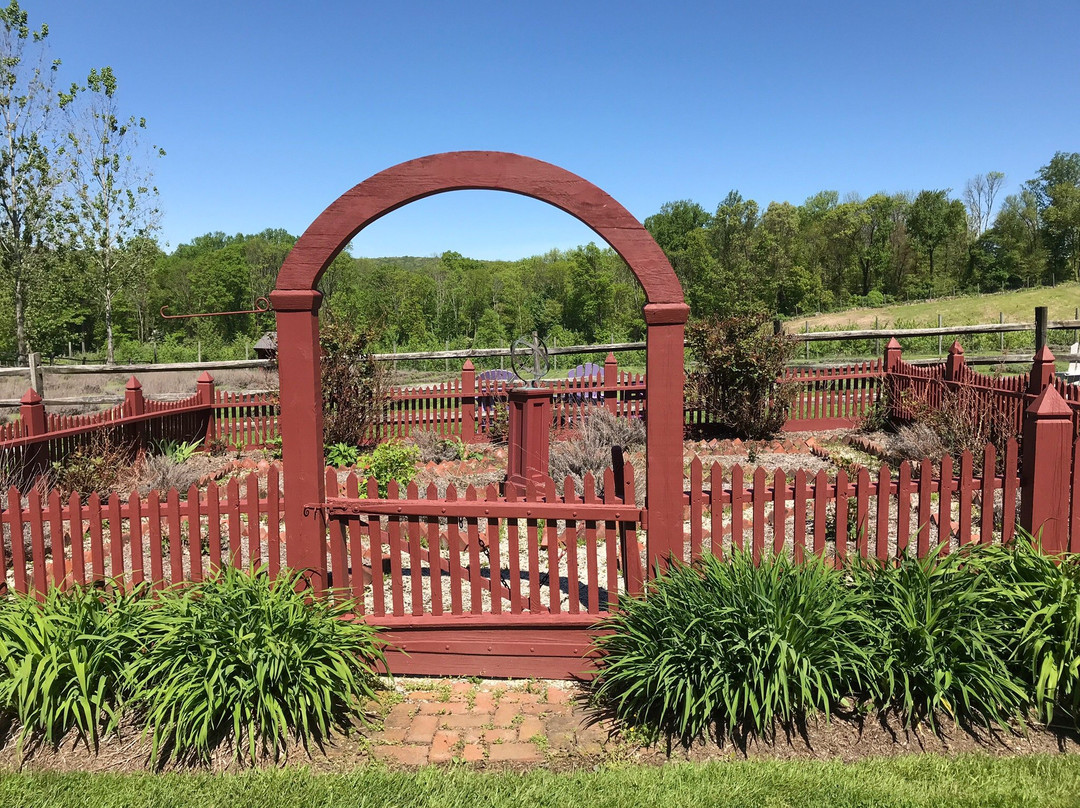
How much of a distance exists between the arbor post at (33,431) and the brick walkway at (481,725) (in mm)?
5305

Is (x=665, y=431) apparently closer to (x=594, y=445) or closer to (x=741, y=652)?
(x=741, y=652)

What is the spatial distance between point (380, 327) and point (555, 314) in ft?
124

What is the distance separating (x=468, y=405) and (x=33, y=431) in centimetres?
609

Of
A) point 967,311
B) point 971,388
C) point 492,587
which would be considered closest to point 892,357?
Result: point 971,388

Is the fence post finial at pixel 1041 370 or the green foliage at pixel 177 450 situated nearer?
the fence post finial at pixel 1041 370

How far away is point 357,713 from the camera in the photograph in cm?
318

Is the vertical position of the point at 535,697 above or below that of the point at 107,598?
below

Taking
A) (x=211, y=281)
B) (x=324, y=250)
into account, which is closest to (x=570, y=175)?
(x=324, y=250)

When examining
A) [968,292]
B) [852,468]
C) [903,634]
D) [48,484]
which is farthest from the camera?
[968,292]

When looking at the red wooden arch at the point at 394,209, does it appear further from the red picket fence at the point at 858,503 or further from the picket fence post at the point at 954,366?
the picket fence post at the point at 954,366

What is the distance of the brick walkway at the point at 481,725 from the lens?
2918mm

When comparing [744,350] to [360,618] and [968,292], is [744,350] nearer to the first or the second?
[360,618]

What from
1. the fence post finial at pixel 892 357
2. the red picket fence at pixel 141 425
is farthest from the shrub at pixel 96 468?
the fence post finial at pixel 892 357

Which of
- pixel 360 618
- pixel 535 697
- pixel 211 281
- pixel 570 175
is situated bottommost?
pixel 535 697
